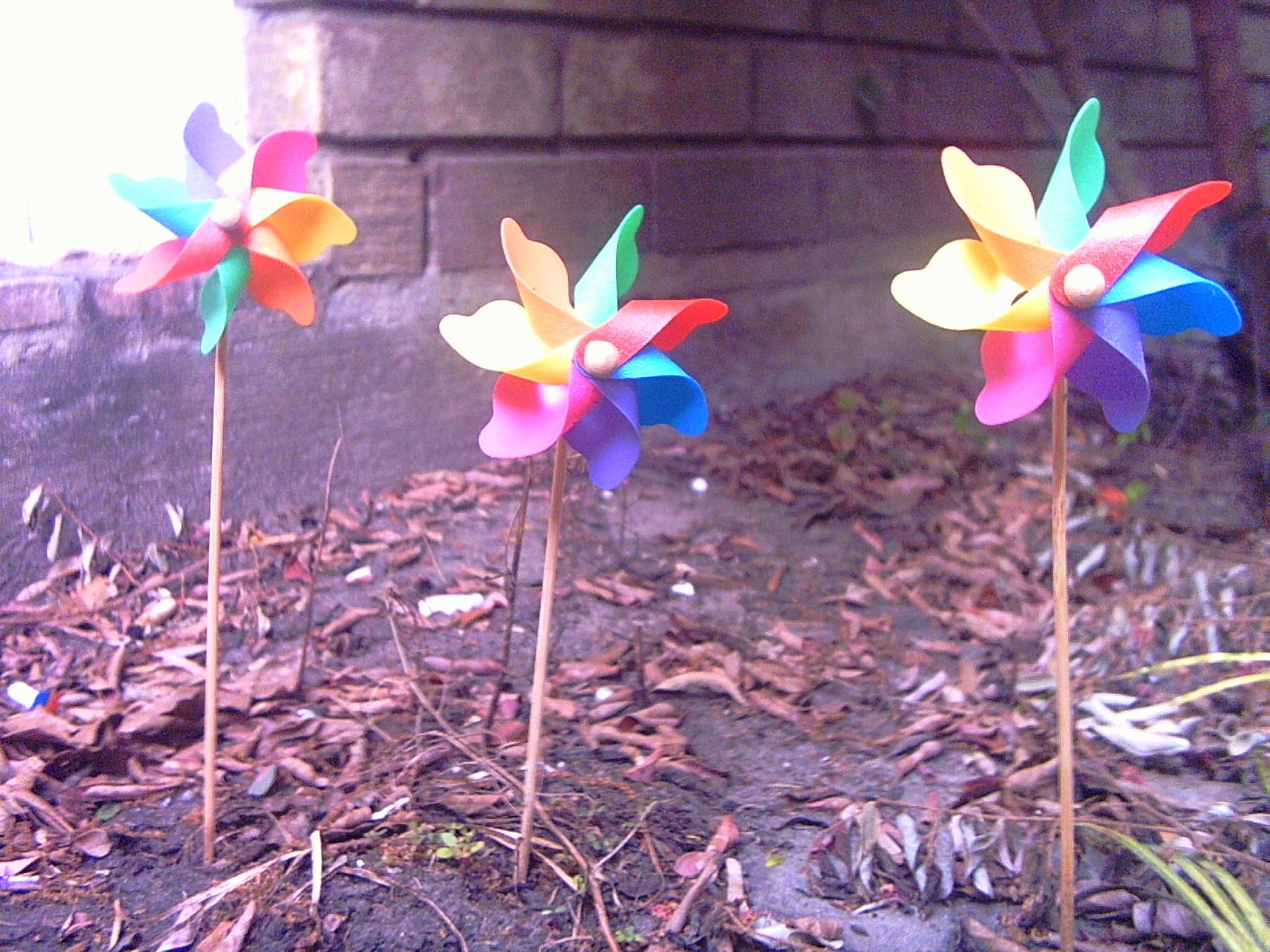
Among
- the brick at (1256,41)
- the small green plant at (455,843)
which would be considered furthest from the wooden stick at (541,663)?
the brick at (1256,41)

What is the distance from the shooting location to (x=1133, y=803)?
182 cm

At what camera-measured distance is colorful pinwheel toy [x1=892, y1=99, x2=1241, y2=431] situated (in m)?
1.34

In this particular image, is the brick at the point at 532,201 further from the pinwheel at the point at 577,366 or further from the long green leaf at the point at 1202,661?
the long green leaf at the point at 1202,661

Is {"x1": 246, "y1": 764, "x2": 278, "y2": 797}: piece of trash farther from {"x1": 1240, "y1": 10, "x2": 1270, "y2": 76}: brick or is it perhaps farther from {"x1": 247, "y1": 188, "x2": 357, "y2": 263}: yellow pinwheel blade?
{"x1": 1240, "y1": 10, "x2": 1270, "y2": 76}: brick

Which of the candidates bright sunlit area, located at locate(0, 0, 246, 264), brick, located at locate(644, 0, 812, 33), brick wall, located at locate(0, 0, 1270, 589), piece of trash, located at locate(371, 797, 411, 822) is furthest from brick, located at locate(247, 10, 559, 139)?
piece of trash, located at locate(371, 797, 411, 822)

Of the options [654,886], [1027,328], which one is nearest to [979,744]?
[654,886]

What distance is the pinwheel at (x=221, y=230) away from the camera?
5.34 feet

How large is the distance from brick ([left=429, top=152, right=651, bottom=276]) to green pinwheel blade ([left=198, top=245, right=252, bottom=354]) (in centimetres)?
128

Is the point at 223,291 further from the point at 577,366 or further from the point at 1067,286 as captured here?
the point at 1067,286

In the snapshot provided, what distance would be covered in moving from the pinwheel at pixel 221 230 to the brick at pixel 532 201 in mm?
1224

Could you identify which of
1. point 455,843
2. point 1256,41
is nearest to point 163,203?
point 455,843

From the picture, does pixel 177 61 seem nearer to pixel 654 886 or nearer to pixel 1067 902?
pixel 654 886

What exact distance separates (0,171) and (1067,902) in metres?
2.57

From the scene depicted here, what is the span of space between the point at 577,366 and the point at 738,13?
2.59 m
